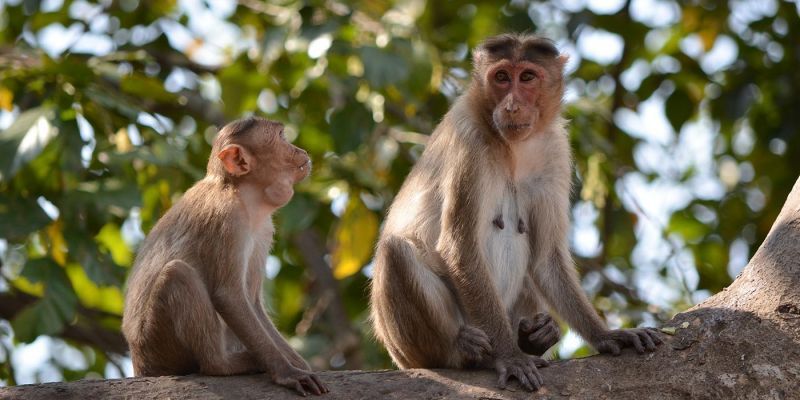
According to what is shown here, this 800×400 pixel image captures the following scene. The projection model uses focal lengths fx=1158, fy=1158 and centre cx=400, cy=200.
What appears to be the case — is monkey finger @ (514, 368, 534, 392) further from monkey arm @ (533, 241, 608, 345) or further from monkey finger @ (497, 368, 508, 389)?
monkey arm @ (533, 241, 608, 345)

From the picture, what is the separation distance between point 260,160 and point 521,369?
2.35 metres

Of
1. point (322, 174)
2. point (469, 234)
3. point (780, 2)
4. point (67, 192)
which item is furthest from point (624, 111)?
point (67, 192)

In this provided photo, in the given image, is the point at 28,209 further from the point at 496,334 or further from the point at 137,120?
the point at 496,334

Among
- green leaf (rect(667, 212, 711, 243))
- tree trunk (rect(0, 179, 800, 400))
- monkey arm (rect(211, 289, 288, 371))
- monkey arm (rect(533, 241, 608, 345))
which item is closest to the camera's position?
tree trunk (rect(0, 179, 800, 400))

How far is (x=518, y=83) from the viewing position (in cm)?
847

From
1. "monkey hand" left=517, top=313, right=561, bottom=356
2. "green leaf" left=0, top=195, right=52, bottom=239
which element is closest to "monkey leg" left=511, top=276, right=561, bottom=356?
"monkey hand" left=517, top=313, right=561, bottom=356

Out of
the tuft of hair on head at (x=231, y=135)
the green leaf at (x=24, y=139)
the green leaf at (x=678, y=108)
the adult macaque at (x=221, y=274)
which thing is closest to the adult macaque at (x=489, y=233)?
the adult macaque at (x=221, y=274)

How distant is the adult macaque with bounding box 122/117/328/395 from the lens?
7.03m

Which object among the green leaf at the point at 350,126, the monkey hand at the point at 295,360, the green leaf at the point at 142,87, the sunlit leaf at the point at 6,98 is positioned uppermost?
the sunlit leaf at the point at 6,98

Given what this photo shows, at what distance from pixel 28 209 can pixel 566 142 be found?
4.05 metres

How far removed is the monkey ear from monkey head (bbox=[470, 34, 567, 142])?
1.79 metres

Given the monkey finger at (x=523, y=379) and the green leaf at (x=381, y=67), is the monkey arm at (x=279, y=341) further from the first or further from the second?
the green leaf at (x=381, y=67)

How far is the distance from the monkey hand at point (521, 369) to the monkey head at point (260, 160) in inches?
77.0

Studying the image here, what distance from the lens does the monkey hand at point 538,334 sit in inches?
305
